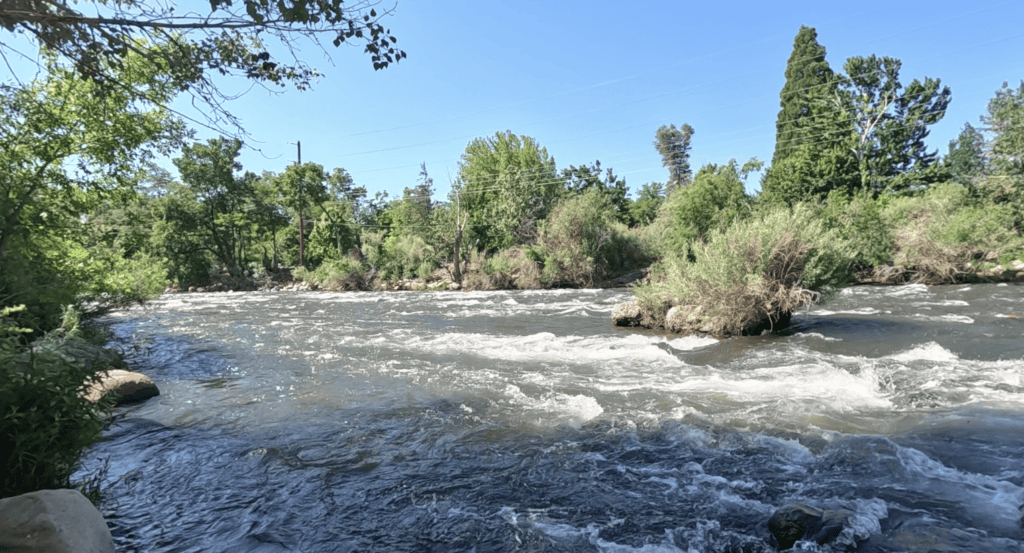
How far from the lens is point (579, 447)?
5910mm

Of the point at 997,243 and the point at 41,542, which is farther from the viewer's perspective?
the point at 997,243

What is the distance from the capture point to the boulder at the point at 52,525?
2.91 metres

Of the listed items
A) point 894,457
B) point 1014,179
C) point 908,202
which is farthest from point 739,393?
point 1014,179

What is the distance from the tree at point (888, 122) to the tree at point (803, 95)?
9.69 feet

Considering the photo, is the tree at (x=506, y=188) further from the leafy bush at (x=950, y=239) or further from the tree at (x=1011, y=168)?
the tree at (x=1011, y=168)

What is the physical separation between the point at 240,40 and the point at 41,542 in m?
4.20

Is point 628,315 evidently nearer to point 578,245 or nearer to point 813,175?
point 578,245

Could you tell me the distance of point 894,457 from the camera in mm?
5273

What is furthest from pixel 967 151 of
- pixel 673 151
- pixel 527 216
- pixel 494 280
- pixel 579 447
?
pixel 579 447

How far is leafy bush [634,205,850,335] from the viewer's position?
40.9 ft

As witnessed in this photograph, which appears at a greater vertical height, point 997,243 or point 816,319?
point 997,243

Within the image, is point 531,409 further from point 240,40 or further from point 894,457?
point 240,40

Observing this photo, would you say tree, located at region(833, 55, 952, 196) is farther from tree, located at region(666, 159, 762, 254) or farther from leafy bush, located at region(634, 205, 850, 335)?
leafy bush, located at region(634, 205, 850, 335)

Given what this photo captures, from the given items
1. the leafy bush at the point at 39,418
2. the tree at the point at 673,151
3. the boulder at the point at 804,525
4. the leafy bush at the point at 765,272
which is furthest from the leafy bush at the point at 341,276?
the tree at the point at 673,151
